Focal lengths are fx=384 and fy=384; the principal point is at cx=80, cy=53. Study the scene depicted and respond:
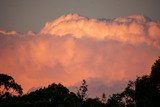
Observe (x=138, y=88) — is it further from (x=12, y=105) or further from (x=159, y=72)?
(x=12, y=105)

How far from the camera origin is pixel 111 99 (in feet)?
357

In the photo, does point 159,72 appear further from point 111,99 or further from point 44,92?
point 44,92

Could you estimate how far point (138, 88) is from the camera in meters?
89.2

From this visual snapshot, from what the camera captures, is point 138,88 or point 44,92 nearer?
point 138,88

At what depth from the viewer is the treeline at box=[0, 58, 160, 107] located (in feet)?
284

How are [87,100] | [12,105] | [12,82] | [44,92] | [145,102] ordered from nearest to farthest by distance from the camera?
[145,102] → [12,105] → [87,100] → [12,82] → [44,92]

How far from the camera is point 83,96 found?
110 m

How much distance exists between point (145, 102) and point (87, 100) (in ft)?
83.1

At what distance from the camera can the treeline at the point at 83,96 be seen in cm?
8662

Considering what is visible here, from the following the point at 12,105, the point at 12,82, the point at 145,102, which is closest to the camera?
the point at 145,102

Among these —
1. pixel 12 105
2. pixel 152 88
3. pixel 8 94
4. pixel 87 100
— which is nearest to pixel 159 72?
pixel 152 88

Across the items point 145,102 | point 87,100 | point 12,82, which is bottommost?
point 145,102

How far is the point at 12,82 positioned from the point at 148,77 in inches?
1678

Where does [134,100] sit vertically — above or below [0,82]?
below
